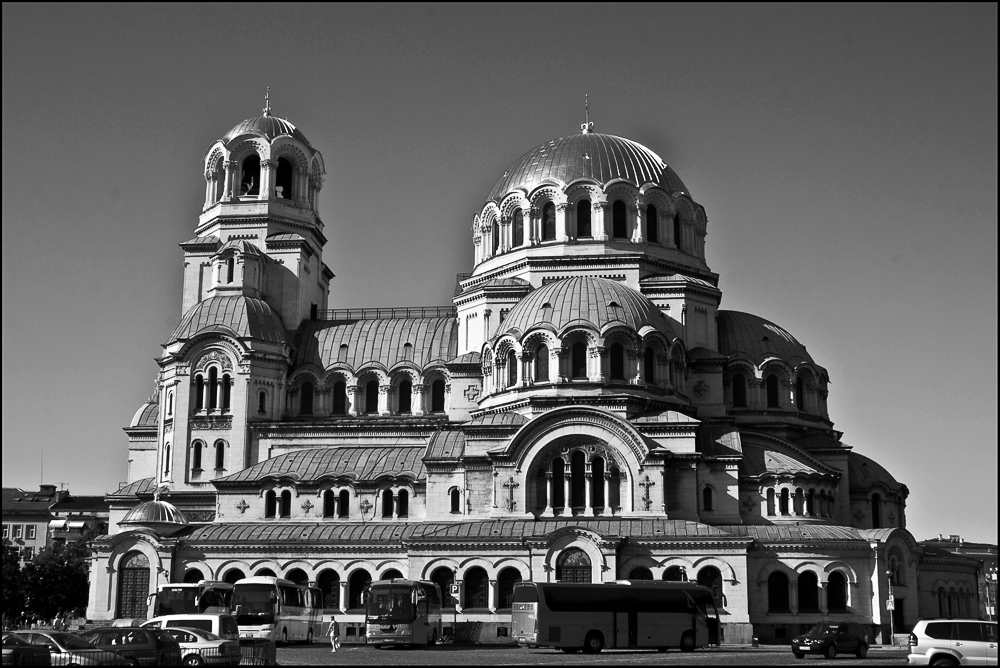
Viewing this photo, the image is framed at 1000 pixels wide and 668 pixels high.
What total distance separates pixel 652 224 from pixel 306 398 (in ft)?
70.9

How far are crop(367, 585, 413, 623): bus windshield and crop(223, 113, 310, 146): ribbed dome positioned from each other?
118ft

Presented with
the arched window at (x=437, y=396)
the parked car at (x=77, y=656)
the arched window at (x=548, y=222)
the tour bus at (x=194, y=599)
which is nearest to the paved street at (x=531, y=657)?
the tour bus at (x=194, y=599)

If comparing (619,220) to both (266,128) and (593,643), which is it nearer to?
(266,128)

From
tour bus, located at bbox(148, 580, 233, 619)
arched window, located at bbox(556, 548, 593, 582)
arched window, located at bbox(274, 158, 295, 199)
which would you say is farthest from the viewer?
arched window, located at bbox(274, 158, 295, 199)

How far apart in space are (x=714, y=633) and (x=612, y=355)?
18909 mm

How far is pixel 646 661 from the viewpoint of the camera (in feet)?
132

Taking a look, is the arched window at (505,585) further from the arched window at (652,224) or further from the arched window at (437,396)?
the arched window at (652,224)

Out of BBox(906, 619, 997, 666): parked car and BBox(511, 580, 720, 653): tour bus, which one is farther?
BBox(511, 580, 720, 653): tour bus

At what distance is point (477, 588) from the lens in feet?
199

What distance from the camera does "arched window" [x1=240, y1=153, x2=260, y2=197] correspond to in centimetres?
7894

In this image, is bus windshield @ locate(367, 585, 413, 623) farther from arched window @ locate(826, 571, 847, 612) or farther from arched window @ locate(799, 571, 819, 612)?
arched window @ locate(826, 571, 847, 612)

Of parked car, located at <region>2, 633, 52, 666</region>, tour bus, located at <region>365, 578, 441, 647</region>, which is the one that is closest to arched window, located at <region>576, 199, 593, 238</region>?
tour bus, located at <region>365, 578, 441, 647</region>

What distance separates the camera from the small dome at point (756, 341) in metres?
72.6

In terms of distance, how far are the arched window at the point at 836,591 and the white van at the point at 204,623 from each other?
29.1m
